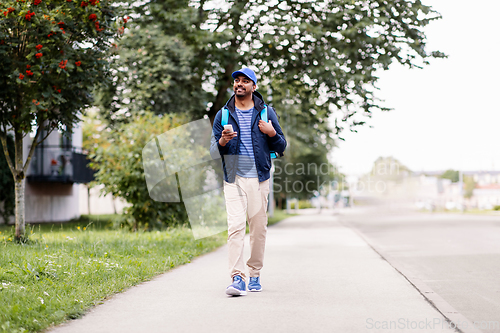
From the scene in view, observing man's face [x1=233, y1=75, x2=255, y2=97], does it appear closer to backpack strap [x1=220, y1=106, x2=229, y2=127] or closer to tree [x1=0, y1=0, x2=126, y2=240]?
backpack strap [x1=220, y1=106, x2=229, y2=127]

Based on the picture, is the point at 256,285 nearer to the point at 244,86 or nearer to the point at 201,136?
the point at 244,86

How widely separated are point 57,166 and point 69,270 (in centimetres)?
1768

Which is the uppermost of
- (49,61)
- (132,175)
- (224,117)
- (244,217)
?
(49,61)

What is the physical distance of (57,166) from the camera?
23.0m

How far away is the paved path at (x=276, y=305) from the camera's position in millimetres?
4195

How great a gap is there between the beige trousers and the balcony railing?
59.5 feet

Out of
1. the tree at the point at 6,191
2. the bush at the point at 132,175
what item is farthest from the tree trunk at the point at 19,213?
the tree at the point at 6,191

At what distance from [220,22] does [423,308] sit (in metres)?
13.0

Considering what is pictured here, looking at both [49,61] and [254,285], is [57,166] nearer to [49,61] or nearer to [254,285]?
[49,61]

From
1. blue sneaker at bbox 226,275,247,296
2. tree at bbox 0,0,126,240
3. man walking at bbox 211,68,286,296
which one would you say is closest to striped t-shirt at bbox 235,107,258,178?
man walking at bbox 211,68,286,296

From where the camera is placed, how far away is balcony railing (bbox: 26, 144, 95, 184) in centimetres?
2258

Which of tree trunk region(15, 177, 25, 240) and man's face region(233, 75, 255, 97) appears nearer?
man's face region(233, 75, 255, 97)

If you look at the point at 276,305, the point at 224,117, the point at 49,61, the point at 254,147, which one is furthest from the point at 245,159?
the point at 49,61

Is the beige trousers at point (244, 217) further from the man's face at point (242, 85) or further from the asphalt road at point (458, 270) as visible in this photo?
the asphalt road at point (458, 270)
